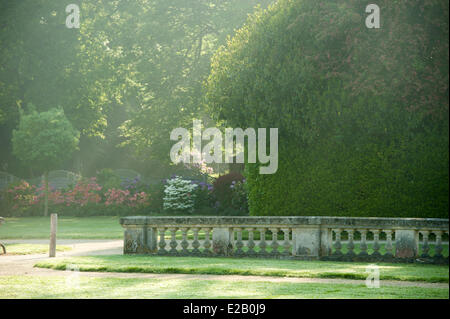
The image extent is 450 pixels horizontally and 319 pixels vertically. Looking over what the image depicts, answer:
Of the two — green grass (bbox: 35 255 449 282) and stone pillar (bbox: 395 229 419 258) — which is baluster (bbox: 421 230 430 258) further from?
green grass (bbox: 35 255 449 282)

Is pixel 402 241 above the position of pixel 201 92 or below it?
below

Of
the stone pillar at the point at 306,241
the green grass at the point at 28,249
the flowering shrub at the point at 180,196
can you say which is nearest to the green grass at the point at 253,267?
the stone pillar at the point at 306,241

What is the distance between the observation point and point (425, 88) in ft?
44.4

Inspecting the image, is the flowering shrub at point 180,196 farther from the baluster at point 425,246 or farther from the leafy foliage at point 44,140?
the baluster at point 425,246

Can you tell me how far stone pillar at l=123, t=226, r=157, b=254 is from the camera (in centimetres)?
1439

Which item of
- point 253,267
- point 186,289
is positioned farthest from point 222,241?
point 186,289

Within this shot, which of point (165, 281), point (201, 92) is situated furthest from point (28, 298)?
point (201, 92)

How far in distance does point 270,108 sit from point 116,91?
83.2 feet

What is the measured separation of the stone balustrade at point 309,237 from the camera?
12508 mm

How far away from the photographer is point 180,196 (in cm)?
3177

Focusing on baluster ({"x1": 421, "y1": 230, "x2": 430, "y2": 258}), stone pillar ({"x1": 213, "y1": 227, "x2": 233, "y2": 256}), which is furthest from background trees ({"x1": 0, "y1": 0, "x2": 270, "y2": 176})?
baluster ({"x1": 421, "y1": 230, "x2": 430, "y2": 258})

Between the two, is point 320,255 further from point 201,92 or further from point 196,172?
point 196,172

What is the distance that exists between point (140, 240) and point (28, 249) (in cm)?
346

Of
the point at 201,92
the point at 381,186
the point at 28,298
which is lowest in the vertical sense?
the point at 28,298
